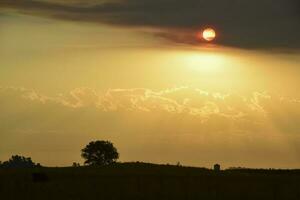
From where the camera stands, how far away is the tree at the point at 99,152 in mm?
122938

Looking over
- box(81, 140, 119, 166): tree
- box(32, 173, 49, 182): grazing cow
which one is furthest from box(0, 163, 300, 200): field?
box(81, 140, 119, 166): tree

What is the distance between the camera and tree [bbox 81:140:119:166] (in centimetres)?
12294

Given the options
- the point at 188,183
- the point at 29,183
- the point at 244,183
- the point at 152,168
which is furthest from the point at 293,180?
the point at 29,183

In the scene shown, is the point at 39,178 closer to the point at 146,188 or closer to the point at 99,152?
the point at 146,188

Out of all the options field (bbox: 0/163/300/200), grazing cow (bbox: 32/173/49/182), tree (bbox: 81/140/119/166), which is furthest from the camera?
tree (bbox: 81/140/119/166)

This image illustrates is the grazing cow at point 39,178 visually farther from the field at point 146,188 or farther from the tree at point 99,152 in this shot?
the tree at point 99,152

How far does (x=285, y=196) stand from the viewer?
1951 inches

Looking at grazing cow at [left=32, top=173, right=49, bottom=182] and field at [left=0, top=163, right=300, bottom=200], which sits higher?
grazing cow at [left=32, top=173, right=49, bottom=182]

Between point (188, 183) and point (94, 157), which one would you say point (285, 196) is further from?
point (94, 157)

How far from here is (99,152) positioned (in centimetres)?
12400

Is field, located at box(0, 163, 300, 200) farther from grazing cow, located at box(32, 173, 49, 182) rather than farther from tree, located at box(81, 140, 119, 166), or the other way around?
tree, located at box(81, 140, 119, 166)

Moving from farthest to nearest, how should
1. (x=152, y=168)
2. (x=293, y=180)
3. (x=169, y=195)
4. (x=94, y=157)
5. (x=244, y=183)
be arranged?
1. (x=94, y=157)
2. (x=152, y=168)
3. (x=293, y=180)
4. (x=244, y=183)
5. (x=169, y=195)

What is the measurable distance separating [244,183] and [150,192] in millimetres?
12703

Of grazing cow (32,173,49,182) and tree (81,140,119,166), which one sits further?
tree (81,140,119,166)
